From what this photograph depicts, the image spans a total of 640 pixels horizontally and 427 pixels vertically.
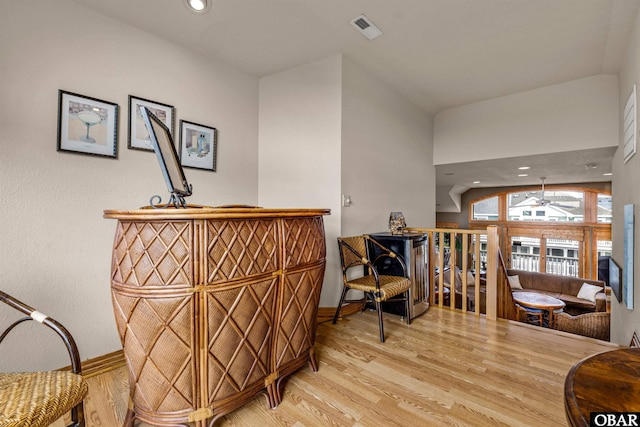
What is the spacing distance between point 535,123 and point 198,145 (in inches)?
163

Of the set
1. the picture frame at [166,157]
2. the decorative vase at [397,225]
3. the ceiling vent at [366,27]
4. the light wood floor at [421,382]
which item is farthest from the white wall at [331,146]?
the picture frame at [166,157]

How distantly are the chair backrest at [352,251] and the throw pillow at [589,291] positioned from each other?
6.74 metres

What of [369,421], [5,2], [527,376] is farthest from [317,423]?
[5,2]

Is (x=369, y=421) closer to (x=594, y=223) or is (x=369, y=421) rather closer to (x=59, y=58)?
(x=59, y=58)

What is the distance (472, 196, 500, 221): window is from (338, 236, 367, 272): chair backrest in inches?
303

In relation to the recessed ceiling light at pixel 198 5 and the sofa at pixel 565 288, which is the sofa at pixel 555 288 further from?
the recessed ceiling light at pixel 198 5

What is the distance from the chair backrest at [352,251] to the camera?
2.72 meters

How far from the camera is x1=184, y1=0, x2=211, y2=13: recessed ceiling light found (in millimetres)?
2113

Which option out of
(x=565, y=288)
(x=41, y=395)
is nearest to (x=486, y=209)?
(x=565, y=288)

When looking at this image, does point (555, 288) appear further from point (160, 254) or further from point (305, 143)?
point (160, 254)

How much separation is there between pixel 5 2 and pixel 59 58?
13.5 inches

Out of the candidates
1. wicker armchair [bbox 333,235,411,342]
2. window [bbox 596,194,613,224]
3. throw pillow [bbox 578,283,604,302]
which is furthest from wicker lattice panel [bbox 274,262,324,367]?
window [bbox 596,194,613,224]

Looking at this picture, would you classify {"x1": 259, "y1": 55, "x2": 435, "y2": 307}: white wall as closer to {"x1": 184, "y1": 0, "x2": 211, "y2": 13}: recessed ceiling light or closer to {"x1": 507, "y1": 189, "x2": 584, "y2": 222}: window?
{"x1": 184, "y1": 0, "x2": 211, "y2": 13}: recessed ceiling light

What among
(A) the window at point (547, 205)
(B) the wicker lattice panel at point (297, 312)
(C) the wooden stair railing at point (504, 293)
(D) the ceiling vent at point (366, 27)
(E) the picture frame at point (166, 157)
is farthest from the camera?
(A) the window at point (547, 205)
